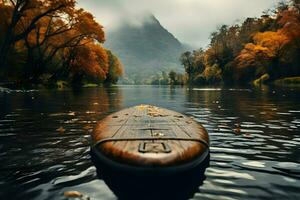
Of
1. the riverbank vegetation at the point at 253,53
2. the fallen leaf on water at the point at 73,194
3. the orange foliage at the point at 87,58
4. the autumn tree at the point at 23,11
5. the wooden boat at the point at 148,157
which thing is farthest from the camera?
the riverbank vegetation at the point at 253,53

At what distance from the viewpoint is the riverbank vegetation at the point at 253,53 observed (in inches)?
2256

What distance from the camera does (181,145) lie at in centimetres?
529

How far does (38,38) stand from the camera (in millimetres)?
41406

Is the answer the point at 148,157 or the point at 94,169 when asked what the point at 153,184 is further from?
the point at 94,169

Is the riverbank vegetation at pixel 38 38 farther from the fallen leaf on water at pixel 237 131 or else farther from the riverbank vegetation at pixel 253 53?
the riverbank vegetation at pixel 253 53

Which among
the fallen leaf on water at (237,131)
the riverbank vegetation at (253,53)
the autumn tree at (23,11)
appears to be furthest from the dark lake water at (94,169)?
the riverbank vegetation at (253,53)

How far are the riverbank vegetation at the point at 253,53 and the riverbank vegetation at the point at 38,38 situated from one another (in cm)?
3391

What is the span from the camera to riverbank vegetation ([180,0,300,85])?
5731 centimetres

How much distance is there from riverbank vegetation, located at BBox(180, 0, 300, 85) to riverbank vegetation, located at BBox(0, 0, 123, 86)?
33.9 meters

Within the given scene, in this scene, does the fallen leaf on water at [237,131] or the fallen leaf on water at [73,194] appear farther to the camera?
the fallen leaf on water at [237,131]

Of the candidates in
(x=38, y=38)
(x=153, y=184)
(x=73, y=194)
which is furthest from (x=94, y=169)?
(x=38, y=38)

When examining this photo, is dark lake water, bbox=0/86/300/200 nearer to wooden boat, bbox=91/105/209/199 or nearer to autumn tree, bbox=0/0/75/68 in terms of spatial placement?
wooden boat, bbox=91/105/209/199

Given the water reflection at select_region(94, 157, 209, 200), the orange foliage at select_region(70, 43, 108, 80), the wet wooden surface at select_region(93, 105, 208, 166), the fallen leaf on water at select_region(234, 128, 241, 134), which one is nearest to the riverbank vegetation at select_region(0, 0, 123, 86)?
the orange foliage at select_region(70, 43, 108, 80)

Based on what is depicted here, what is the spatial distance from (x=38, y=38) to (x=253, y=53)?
4419 cm
